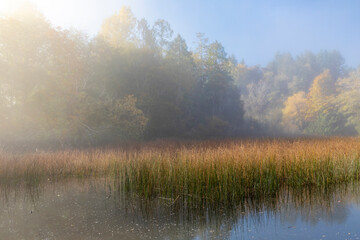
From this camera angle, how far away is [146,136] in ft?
65.3

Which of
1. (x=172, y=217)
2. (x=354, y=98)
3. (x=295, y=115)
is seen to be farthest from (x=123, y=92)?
(x=295, y=115)

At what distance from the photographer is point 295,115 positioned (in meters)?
35.3

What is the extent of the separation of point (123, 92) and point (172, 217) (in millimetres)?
16554

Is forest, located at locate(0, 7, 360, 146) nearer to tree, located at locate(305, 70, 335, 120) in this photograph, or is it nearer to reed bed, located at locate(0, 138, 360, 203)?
tree, located at locate(305, 70, 335, 120)

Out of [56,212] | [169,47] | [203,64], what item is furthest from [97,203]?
[203,64]

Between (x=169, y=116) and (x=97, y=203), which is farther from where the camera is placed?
(x=169, y=116)

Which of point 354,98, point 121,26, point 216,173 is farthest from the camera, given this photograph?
point 121,26

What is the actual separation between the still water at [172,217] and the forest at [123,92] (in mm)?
8911

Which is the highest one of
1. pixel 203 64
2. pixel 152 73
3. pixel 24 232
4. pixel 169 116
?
pixel 203 64

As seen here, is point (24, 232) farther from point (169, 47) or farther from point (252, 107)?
point (252, 107)

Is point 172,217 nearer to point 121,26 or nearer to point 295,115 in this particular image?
point 121,26

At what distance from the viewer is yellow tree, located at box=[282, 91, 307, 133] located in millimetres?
34656

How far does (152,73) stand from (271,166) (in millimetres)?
16687

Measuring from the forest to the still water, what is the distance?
29.2 feet
